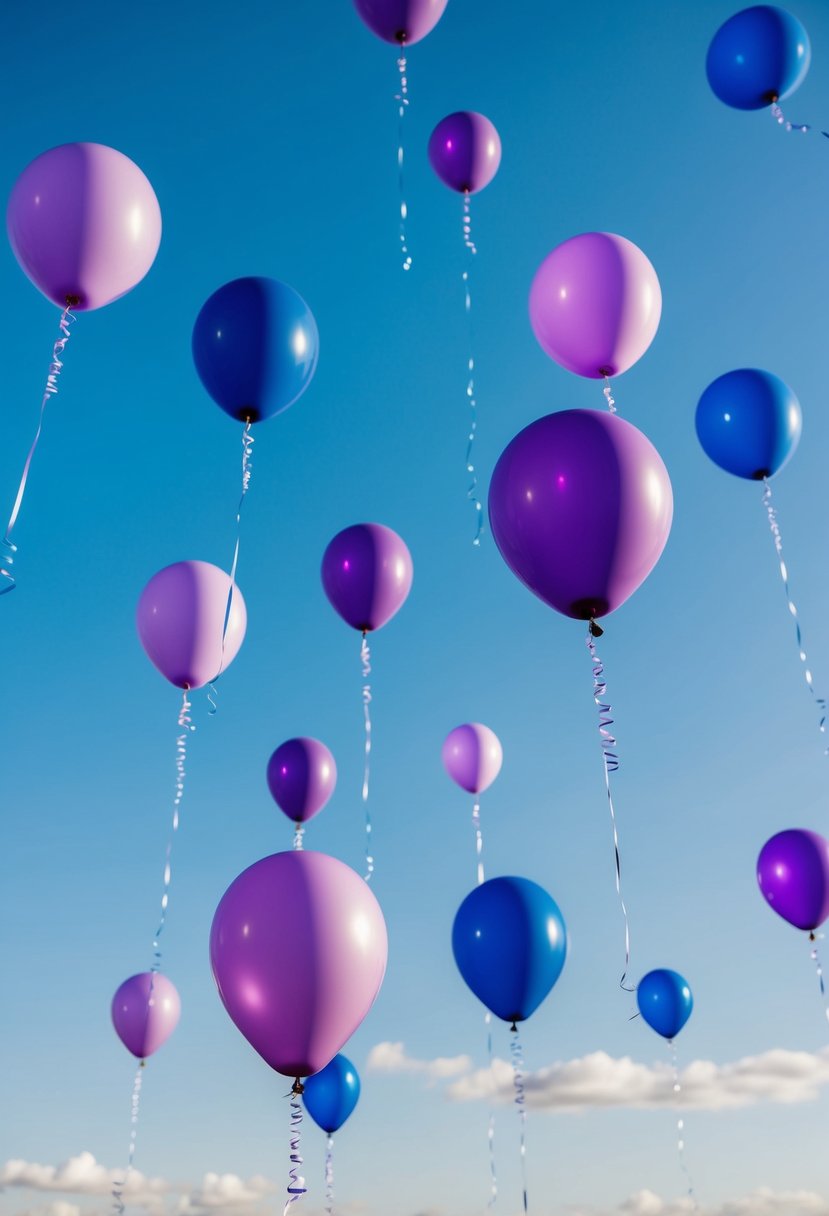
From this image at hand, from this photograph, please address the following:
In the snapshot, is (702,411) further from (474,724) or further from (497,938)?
(497,938)

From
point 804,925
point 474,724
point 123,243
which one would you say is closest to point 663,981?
point 804,925

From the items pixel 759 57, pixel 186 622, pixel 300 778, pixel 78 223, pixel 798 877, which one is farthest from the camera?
pixel 300 778

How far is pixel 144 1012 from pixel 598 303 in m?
6.41

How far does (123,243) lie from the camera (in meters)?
4.45

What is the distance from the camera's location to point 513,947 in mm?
4957

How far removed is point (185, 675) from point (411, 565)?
6.82 feet

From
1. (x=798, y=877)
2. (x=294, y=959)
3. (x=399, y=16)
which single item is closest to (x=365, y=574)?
(x=294, y=959)

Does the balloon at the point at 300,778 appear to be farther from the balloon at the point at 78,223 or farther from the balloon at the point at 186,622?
the balloon at the point at 78,223

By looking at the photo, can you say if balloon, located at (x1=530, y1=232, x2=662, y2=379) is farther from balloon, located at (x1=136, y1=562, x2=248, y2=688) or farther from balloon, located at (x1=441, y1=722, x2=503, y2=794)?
balloon, located at (x1=441, y1=722, x2=503, y2=794)

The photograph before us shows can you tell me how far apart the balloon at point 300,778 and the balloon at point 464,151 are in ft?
15.4

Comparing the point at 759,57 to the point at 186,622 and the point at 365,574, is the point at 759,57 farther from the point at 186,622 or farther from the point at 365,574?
the point at 186,622

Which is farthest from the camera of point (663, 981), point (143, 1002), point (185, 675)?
point (663, 981)

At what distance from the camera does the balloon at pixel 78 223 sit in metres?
4.31

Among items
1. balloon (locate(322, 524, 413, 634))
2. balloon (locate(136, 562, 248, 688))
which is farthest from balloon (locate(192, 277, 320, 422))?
balloon (locate(322, 524, 413, 634))
